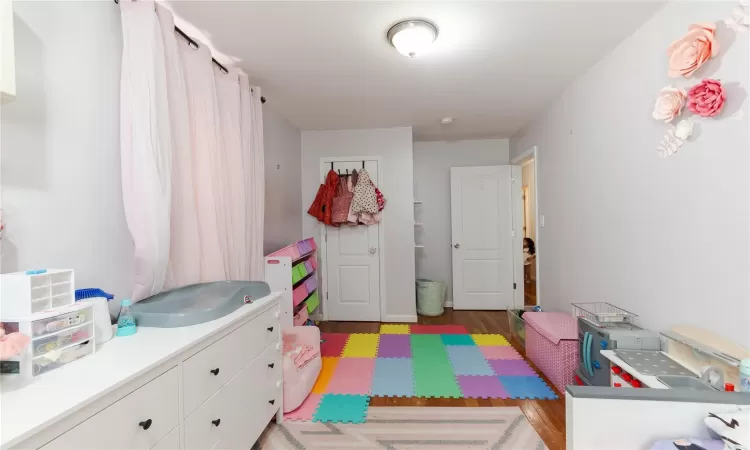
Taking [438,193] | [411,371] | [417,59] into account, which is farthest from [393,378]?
[438,193]

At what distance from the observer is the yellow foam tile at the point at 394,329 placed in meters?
3.48

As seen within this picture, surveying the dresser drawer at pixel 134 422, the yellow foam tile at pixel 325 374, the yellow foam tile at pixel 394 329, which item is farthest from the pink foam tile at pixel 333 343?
the dresser drawer at pixel 134 422

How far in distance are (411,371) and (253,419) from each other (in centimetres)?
132

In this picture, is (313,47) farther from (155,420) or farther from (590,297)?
(590,297)

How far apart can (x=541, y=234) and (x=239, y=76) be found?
3181mm

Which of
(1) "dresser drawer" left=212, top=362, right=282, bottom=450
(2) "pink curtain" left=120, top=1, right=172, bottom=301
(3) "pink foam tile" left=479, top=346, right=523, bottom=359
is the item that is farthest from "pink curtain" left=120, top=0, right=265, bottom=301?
(3) "pink foam tile" left=479, top=346, right=523, bottom=359

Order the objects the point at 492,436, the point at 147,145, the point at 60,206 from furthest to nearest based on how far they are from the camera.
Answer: the point at 492,436
the point at 147,145
the point at 60,206

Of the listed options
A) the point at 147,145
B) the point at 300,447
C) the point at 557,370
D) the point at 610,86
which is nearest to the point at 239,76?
the point at 147,145

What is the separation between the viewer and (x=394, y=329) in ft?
11.7

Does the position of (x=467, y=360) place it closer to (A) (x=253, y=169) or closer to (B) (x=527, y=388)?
(B) (x=527, y=388)

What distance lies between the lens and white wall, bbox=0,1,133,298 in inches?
43.0

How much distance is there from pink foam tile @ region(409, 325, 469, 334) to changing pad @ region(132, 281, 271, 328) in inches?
86.1

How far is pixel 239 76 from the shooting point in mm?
2279

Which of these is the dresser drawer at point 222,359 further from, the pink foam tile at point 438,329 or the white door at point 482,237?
the white door at point 482,237
